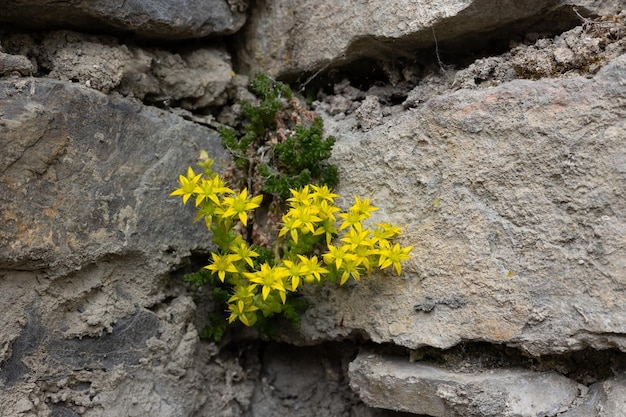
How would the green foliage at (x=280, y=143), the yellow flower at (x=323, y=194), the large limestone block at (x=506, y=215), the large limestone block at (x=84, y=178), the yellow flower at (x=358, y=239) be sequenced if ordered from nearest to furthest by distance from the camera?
the large limestone block at (x=506, y=215)
the large limestone block at (x=84, y=178)
the yellow flower at (x=358, y=239)
the yellow flower at (x=323, y=194)
the green foliage at (x=280, y=143)

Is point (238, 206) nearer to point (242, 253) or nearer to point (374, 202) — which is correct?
point (242, 253)

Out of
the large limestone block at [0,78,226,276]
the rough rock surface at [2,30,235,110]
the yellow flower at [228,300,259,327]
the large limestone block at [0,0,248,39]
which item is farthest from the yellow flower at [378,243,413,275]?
the large limestone block at [0,0,248,39]

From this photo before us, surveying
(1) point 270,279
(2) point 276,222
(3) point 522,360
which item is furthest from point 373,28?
(3) point 522,360

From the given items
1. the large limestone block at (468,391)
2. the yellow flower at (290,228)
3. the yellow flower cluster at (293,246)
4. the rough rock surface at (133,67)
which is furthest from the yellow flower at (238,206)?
the large limestone block at (468,391)

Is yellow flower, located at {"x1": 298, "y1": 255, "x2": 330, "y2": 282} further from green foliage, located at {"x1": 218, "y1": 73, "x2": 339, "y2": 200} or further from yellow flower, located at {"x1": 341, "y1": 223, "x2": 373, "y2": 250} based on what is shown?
green foliage, located at {"x1": 218, "y1": 73, "x2": 339, "y2": 200}

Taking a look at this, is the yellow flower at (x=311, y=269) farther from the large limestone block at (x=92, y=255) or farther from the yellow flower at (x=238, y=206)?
the large limestone block at (x=92, y=255)

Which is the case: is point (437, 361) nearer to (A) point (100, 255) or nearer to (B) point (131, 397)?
(B) point (131, 397)
